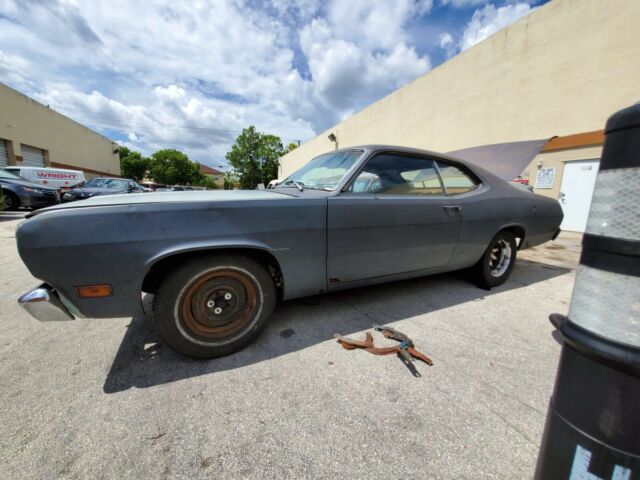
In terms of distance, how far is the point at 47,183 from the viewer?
12.1 metres

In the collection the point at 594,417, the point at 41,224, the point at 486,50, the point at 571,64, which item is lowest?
the point at 594,417

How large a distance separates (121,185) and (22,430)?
508 inches

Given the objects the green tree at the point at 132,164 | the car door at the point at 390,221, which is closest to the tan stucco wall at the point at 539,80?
the car door at the point at 390,221

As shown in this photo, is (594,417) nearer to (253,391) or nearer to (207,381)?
(253,391)

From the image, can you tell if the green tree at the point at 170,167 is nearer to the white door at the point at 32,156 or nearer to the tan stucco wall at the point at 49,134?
the tan stucco wall at the point at 49,134

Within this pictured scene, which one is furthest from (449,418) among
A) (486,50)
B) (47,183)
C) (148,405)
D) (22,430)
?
(47,183)

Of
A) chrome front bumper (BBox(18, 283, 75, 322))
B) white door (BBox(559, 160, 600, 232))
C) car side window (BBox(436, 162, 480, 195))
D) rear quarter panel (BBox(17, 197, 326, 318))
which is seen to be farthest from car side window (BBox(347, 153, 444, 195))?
white door (BBox(559, 160, 600, 232))

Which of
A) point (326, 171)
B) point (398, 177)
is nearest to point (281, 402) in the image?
point (326, 171)

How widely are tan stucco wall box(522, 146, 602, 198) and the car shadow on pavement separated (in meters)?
5.25

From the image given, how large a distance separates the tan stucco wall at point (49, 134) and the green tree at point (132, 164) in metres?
22.7

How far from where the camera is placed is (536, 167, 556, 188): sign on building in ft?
25.7

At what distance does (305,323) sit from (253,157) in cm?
4584

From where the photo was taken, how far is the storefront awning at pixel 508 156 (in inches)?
288

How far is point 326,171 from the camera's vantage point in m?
2.79
